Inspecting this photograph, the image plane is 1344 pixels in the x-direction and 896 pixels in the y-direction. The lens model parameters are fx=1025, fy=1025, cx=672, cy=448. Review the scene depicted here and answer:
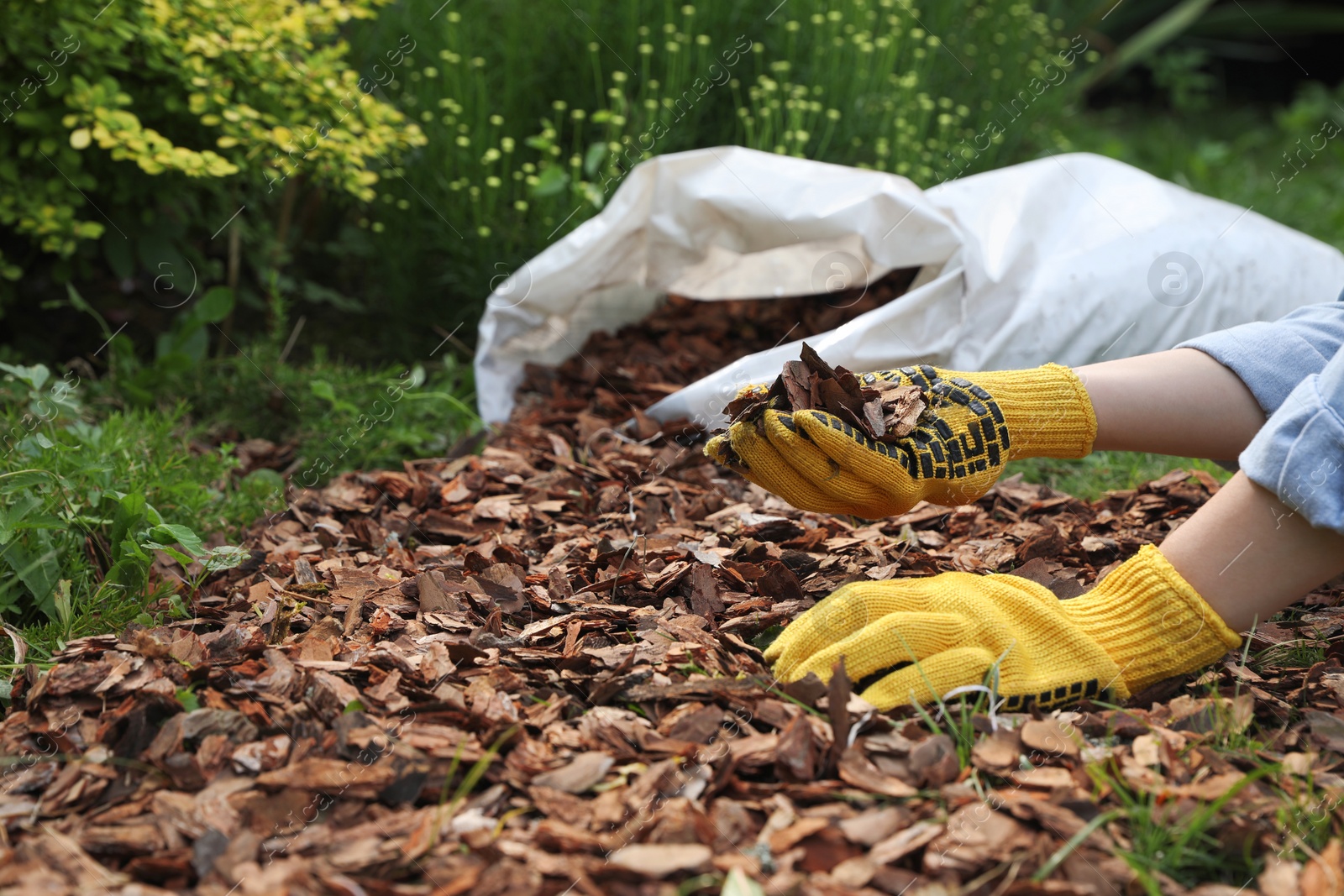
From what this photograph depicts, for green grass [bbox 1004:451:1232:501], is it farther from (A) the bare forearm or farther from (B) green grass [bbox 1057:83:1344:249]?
(B) green grass [bbox 1057:83:1344:249]

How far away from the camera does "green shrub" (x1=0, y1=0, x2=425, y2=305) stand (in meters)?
2.18

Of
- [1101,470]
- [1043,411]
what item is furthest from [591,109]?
[1043,411]

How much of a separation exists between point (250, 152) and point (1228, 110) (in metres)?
5.94

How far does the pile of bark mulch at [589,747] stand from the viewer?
3.33 feet

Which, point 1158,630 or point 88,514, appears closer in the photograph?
point 1158,630

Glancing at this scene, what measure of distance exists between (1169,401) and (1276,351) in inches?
6.6

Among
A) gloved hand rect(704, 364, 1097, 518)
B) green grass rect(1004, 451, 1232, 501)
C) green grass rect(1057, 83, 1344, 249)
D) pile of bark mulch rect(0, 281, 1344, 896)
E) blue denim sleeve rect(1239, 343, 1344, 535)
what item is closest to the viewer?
pile of bark mulch rect(0, 281, 1344, 896)

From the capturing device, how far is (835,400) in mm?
1440

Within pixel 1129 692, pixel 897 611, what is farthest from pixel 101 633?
pixel 1129 692

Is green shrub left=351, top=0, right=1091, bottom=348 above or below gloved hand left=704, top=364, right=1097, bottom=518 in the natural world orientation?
above

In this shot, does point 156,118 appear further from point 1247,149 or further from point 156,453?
point 1247,149

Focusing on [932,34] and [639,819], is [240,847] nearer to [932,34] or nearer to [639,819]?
[639,819]

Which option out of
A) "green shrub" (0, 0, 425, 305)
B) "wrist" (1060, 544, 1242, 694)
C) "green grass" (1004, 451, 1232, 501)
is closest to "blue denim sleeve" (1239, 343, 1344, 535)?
"wrist" (1060, 544, 1242, 694)

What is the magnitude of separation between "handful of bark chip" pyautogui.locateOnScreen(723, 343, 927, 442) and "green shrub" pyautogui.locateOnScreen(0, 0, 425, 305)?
1.36 m
